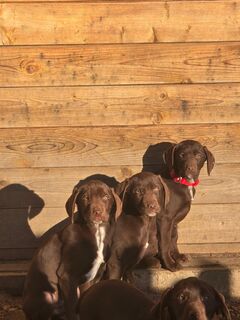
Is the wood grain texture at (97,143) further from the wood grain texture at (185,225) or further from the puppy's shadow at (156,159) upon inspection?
the wood grain texture at (185,225)

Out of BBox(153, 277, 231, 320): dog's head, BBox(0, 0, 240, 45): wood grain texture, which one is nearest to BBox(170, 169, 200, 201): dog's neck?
BBox(0, 0, 240, 45): wood grain texture

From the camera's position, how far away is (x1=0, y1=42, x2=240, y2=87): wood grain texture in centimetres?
728

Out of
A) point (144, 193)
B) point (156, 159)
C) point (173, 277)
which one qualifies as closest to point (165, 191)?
point (144, 193)

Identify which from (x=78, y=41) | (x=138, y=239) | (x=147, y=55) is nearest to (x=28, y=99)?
(x=78, y=41)

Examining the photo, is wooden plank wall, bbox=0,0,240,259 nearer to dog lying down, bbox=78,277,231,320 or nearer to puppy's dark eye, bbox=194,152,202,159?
puppy's dark eye, bbox=194,152,202,159

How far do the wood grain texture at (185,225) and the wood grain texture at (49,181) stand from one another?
0.31 feet

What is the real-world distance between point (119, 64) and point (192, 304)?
120 inches

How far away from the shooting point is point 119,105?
292 inches

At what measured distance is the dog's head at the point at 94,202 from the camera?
6441 millimetres

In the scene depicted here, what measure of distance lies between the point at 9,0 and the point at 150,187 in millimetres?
2341

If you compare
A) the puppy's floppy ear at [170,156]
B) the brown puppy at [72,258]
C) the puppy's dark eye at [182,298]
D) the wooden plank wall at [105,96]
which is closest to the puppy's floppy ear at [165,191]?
the puppy's floppy ear at [170,156]

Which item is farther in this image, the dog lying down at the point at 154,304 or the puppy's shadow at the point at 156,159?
the puppy's shadow at the point at 156,159

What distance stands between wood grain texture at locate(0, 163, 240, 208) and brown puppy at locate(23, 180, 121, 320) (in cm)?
96

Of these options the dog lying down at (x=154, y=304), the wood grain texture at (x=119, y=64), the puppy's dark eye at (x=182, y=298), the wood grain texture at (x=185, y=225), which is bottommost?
the wood grain texture at (x=185, y=225)
